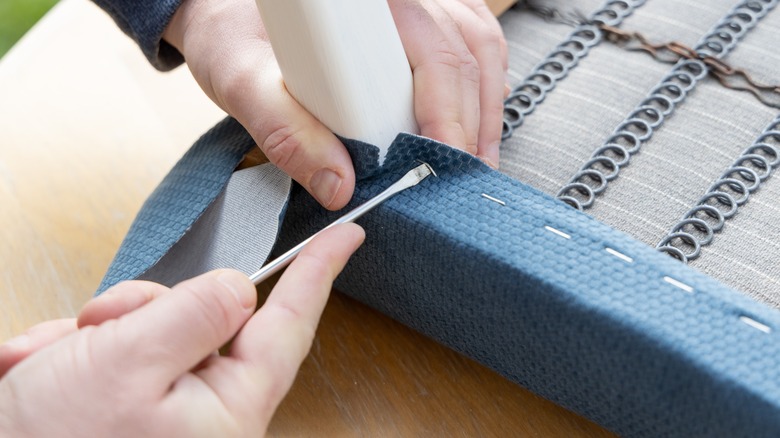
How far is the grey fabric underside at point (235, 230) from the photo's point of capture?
0.64 metres

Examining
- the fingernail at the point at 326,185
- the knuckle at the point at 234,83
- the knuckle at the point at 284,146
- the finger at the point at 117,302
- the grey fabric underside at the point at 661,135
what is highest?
the knuckle at the point at 234,83

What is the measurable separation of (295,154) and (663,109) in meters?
0.32

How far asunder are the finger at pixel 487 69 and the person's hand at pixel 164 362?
0.22 m

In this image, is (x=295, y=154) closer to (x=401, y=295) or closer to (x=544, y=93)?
(x=401, y=295)

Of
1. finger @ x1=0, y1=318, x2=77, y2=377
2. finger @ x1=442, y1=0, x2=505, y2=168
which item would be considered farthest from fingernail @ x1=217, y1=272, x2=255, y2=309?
finger @ x1=442, y1=0, x2=505, y2=168

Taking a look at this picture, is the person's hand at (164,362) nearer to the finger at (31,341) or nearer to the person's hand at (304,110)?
the finger at (31,341)

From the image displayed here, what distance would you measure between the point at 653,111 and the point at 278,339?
0.38 meters

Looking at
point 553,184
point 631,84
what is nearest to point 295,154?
point 553,184

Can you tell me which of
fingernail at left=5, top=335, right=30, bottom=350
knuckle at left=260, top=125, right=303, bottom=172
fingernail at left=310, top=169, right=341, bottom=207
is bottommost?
fingernail at left=310, top=169, right=341, bottom=207

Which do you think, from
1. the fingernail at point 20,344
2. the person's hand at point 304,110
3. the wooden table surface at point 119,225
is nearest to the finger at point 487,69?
the person's hand at point 304,110

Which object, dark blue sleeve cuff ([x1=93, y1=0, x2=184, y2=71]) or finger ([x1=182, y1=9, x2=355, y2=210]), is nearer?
finger ([x1=182, y1=9, x2=355, y2=210])

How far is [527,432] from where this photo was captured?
2.10 ft

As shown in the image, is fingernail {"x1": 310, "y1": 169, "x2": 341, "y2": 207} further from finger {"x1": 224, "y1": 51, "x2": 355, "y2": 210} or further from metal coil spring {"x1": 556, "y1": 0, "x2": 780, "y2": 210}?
metal coil spring {"x1": 556, "y1": 0, "x2": 780, "y2": 210}

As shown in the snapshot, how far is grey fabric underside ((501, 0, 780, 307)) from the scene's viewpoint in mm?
631
